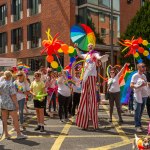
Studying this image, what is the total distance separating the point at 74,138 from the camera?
7242 mm

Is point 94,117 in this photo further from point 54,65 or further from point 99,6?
point 99,6

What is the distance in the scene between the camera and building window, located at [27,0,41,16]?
91.2 feet

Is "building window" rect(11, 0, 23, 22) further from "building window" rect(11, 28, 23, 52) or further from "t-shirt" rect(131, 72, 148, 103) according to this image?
"t-shirt" rect(131, 72, 148, 103)

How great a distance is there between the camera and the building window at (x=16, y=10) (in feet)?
99.5

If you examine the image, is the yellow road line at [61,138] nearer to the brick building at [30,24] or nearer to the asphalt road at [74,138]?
the asphalt road at [74,138]

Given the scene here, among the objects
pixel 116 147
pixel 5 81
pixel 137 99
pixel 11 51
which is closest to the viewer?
pixel 116 147

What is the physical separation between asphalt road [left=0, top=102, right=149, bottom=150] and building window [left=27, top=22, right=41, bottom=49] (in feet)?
62.7

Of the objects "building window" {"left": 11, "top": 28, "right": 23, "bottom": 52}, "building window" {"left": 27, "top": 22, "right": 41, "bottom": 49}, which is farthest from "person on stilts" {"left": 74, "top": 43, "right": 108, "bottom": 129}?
"building window" {"left": 11, "top": 28, "right": 23, "bottom": 52}

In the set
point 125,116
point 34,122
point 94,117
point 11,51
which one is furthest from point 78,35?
point 11,51

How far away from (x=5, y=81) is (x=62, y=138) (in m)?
1.85

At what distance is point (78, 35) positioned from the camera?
8.91 metres

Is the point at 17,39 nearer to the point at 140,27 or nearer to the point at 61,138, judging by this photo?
the point at 140,27

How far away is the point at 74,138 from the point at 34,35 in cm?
2215

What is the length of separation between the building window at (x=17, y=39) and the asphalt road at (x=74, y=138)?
71.0ft
